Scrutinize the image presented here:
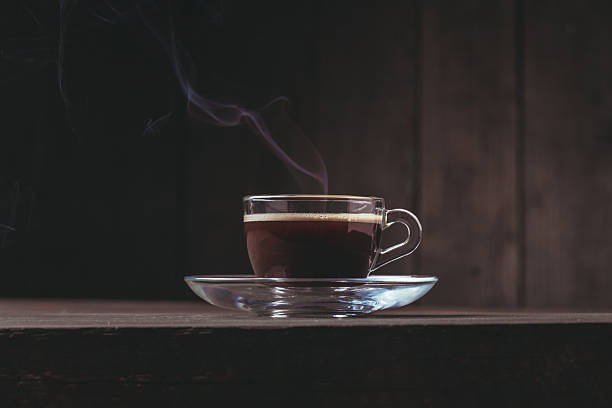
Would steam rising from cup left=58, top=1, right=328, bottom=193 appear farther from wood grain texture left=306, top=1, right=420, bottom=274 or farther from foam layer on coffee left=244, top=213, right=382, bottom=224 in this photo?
foam layer on coffee left=244, top=213, right=382, bottom=224

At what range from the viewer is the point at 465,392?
665 millimetres

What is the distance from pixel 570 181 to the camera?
1.84m

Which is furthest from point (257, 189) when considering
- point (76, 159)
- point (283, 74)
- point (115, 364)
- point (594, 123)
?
point (115, 364)

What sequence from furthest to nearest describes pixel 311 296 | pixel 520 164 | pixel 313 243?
pixel 520 164, pixel 313 243, pixel 311 296

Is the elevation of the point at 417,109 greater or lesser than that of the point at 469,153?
greater

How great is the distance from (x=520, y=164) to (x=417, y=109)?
28 centimetres

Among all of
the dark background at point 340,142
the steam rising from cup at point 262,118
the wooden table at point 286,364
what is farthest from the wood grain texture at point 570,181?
the wooden table at point 286,364

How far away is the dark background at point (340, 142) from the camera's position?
183cm

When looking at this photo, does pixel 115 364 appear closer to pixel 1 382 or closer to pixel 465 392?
pixel 1 382

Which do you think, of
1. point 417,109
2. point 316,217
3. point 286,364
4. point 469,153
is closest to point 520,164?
point 469,153

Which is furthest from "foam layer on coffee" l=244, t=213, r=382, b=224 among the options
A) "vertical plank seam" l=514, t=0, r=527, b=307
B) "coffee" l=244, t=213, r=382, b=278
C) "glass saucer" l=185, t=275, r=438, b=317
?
"vertical plank seam" l=514, t=0, r=527, b=307

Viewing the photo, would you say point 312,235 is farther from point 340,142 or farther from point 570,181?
point 570,181

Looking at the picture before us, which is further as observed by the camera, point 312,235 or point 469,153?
point 469,153

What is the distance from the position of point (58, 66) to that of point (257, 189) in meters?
0.55
